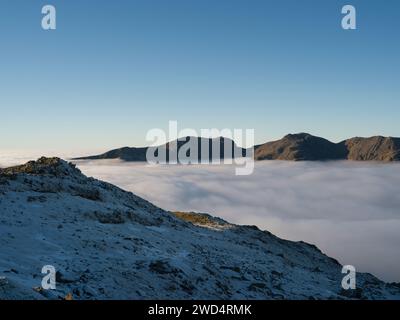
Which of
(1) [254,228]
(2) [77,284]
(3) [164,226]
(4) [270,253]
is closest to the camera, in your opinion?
(2) [77,284]

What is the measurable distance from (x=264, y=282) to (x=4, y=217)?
16.3 m

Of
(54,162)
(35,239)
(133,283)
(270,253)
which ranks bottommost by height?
(270,253)

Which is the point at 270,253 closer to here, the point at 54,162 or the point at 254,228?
the point at 254,228

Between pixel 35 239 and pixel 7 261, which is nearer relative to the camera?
pixel 7 261

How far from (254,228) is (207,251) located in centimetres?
1984

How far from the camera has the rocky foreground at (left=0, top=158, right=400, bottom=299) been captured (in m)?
21.0

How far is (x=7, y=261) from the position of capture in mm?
21062

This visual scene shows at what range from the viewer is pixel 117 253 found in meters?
24.9

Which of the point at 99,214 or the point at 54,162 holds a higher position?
the point at 54,162

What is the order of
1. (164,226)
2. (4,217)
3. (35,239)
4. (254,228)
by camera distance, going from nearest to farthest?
1. (35,239)
2. (4,217)
3. (164,226)
4. (254,228)

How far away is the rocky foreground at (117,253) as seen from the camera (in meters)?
21.0
